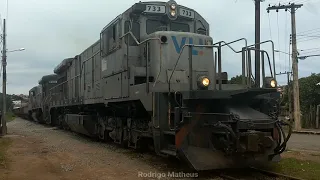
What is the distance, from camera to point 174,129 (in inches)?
267

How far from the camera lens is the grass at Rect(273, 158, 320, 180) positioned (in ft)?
22.7

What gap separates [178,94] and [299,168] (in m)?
3.13

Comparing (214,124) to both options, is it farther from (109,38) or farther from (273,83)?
(109,38)

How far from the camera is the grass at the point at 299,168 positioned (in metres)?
6.92

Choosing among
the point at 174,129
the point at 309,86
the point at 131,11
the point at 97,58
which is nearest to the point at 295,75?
the point at 309,86

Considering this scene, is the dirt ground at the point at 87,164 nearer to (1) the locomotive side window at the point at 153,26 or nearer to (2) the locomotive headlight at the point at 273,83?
(2) the locomotive headlight at the point at 273,83

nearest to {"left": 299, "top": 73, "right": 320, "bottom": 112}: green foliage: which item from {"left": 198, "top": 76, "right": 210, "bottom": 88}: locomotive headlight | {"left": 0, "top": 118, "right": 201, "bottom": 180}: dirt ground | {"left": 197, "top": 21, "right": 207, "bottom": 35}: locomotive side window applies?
{"left": 197, "top": 21, "right": 207, "bottom": 35}: locomotive side window

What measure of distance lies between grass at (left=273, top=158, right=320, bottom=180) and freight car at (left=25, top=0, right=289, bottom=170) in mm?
493

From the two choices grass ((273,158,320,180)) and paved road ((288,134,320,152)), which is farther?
paved road ((288,134,320,152))

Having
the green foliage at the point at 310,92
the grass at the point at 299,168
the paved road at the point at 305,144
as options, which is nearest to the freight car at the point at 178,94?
the grass at the point at 299,168

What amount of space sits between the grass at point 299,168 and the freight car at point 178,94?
0.49m

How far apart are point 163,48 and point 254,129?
2993 mm

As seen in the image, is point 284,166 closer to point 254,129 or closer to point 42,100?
point 254,129

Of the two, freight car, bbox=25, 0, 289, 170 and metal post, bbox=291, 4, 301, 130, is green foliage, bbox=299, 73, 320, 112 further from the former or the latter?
freight car, bbox=25, 0, 289, 170
